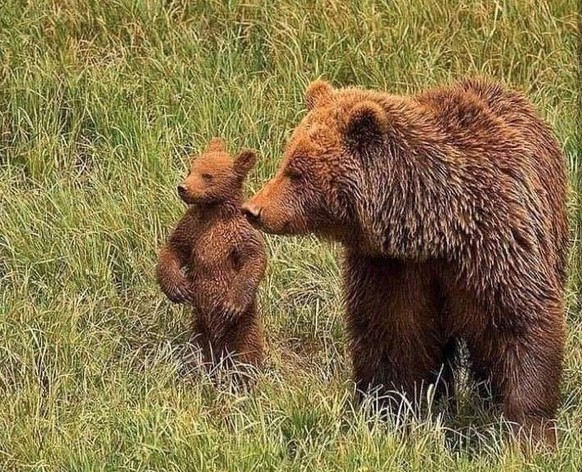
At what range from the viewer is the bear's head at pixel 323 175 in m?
5.22

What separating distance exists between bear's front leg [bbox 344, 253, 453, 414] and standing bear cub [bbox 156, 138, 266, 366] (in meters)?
0.42

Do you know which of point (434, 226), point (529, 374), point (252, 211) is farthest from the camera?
point (529, 374)

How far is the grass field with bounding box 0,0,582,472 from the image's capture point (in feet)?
17.6

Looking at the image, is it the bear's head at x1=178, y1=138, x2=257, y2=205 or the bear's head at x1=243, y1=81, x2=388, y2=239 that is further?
the bear's head at x1=178, y1=138, x2=257, y2=205

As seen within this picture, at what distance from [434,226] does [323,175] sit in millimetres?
441

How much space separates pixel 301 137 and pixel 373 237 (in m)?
0.42

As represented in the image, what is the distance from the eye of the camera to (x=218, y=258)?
19.4ft

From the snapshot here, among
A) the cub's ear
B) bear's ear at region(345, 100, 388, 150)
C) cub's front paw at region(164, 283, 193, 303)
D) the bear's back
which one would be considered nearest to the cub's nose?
the cub's ear

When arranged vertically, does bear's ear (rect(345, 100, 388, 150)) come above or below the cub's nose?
above

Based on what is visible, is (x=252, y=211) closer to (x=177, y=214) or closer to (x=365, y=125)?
(x=365, y=125)

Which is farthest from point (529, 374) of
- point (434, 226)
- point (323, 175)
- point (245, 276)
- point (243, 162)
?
point (243, 162)

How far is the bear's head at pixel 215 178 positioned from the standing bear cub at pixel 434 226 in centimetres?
54

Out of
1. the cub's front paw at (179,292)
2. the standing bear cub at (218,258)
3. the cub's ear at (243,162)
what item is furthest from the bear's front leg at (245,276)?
the cub's ear at (243,162)

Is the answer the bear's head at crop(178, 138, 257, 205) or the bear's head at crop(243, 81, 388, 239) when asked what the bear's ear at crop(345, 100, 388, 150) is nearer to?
the bear's head at crop(243, 81, 388, 239)
